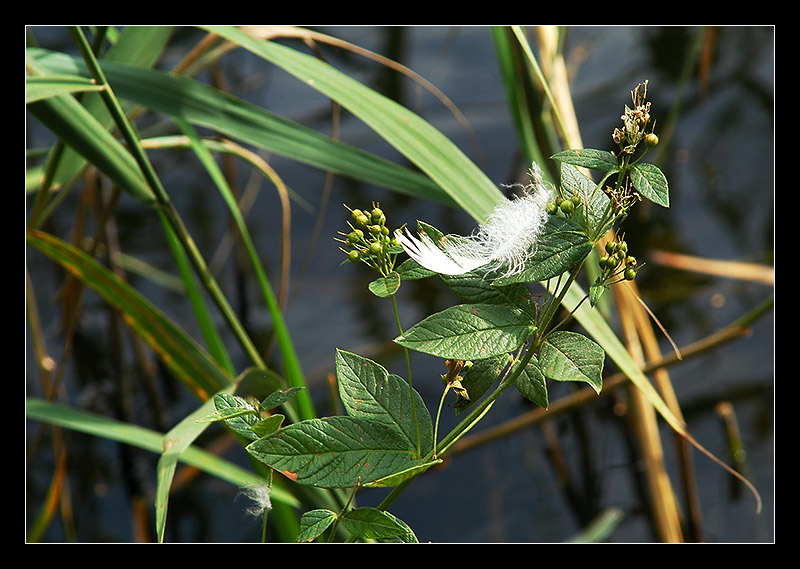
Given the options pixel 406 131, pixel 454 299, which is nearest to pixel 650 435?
pixel 454 299

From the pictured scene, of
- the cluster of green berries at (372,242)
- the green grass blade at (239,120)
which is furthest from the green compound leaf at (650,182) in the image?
the green grass blade at (239,120)

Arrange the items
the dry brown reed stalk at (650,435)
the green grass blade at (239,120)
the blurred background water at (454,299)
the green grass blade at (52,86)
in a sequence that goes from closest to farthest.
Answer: the green grass blade at (52,86), the green grass blade at (239,120), the dry brown reed stalk at (650,435), the blurred background water at (454,299)

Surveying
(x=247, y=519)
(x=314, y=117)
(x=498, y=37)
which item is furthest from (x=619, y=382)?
(x=314, y=117)

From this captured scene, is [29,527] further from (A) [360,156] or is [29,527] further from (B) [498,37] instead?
(B) [498,37]

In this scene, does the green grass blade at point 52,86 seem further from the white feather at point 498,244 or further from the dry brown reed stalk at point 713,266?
the dry brown reed stalk at point 713,266

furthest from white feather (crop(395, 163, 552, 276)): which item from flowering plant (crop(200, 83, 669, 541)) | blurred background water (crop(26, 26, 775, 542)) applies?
blurred background water (crop(26, 26, 775, 542))
